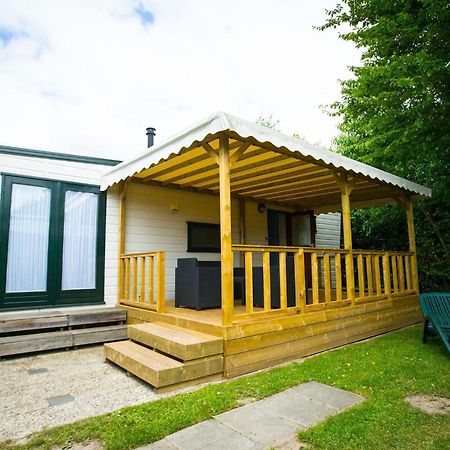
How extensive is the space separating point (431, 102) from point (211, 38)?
9.28 m

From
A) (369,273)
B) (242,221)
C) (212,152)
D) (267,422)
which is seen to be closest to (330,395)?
(267,422)

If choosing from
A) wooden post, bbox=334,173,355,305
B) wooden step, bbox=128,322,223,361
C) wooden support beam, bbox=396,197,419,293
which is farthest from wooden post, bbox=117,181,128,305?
wooden support beam, bbox=396,197,419,293

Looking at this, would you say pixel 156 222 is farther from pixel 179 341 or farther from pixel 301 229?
pixel 301 229

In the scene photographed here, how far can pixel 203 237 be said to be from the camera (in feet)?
24.3

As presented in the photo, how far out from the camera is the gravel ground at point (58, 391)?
271 centimetres

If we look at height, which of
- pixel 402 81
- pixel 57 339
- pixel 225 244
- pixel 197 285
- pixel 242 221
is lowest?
pixel 57 339

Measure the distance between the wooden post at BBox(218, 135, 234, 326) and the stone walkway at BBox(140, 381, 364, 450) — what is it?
960 millimetres

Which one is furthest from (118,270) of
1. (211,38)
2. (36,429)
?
(211,38)

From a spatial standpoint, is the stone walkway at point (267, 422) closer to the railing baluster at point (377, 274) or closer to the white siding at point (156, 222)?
the railing baluster at point (377, 274)

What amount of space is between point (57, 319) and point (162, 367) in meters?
2.47

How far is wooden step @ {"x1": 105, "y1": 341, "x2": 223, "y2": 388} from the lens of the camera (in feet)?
10.6

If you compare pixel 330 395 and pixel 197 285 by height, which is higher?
pixel 197 285

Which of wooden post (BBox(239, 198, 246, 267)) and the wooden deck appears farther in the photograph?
wooden post (BBox(239, 198, 246, 267))

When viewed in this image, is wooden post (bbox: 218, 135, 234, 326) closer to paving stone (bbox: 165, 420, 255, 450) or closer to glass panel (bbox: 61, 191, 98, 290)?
paving stone (bbox: 165, 420, 255, 450)
